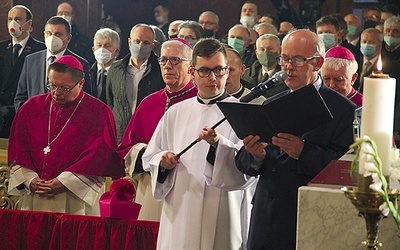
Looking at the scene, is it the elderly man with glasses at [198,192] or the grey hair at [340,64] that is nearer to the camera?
the elderly man with glasses at [198,192]

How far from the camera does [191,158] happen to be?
4.99m

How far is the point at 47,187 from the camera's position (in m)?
5.96

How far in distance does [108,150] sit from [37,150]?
19.8 inches

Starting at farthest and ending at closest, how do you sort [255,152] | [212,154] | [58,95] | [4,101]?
[4,101] → [58,95] → [212,154] → [255,152]

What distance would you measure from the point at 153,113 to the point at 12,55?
375 centimetres

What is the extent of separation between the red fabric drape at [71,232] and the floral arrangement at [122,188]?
23 centimetres

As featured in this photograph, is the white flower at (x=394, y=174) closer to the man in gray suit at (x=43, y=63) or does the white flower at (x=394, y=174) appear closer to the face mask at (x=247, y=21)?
the man in gray suit at (x=43, y=63)

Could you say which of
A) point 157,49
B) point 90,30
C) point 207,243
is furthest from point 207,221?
point 90,30

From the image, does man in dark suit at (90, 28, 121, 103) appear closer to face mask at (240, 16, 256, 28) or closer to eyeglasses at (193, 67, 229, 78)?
face mask at (240, 16, 256, 28)

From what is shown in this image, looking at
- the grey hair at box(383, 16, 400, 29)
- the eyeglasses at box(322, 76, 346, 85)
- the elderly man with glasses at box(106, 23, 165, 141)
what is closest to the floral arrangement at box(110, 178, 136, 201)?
the eyeglasses at box(322, 76, 346, 85)

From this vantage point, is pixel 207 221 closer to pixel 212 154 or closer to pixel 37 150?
pixel 212 154

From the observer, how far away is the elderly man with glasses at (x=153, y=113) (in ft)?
19.4

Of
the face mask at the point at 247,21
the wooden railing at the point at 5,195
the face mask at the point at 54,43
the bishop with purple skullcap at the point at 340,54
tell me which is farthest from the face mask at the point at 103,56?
the bishop with purple skullcap at the point at 340,54

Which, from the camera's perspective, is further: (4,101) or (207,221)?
(4,101)
